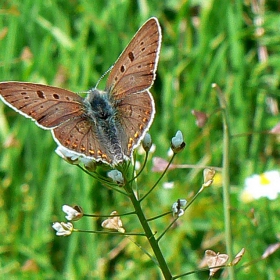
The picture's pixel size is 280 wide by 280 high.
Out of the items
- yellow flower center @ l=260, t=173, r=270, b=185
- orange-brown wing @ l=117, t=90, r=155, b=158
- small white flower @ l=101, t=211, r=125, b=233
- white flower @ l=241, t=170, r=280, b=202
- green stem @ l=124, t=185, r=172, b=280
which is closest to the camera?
green stem @ l=124, t=185, r=172, b=280

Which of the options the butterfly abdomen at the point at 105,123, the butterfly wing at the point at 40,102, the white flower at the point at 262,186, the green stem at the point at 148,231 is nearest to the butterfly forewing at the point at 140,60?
the butterfly abdomen at the point at 105,123

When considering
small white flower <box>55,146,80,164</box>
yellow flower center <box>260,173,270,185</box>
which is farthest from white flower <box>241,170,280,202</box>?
small white flower <box>55,146,80,164</box>

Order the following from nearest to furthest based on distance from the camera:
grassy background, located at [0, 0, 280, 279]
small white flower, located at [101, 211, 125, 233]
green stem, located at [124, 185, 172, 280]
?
green stem, located at [124, 185, 172, 280], small white flower, located at [101, 211, 125, 233], grassy background, located at [0, 0, 280, 279]

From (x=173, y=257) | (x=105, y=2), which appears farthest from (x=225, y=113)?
(x=105, y=2)

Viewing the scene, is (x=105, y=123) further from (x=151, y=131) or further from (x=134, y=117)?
(x=151, y=131)

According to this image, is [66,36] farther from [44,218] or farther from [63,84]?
[44,218]

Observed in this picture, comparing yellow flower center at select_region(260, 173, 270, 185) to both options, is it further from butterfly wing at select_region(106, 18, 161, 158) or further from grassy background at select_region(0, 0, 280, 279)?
butterfly wing at select_region(106, 18, 161, 158)

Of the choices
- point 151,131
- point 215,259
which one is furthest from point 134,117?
point 151,131
